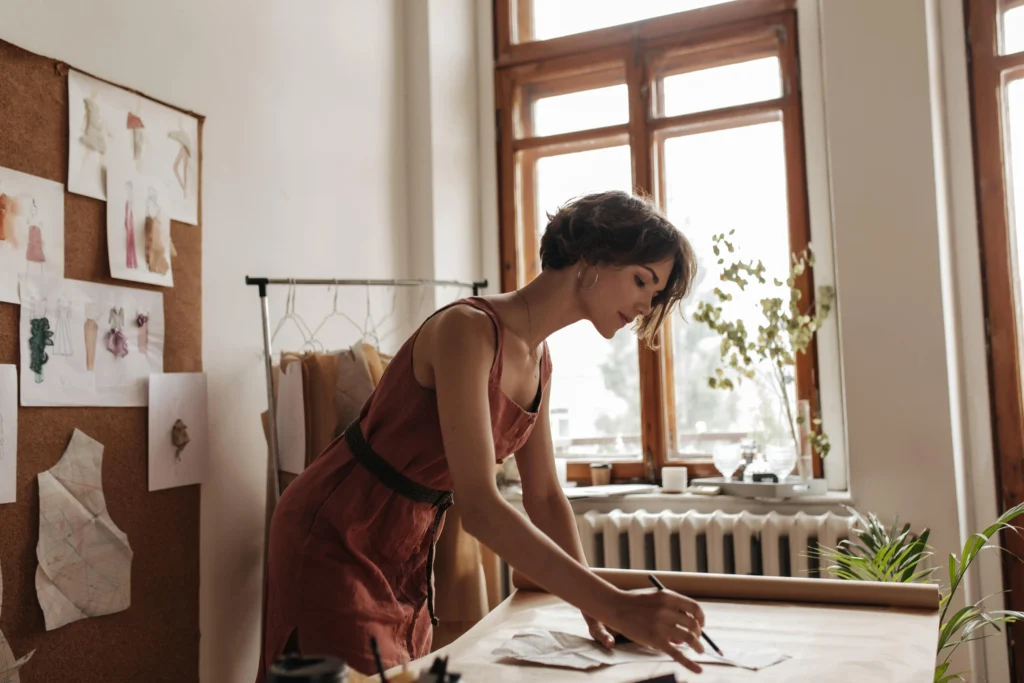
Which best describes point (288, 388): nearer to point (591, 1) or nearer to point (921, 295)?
point (921, 295)

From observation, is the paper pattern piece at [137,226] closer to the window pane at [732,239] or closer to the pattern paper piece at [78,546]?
the pattern paper piece at [78,546]

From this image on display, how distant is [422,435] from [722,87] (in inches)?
88.5

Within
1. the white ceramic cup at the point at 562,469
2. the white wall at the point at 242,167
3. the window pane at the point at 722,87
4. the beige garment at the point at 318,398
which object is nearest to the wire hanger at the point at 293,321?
the white wall at the point at 242,167

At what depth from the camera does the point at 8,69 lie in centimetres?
179

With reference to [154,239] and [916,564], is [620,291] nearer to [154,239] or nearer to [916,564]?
[154,239]

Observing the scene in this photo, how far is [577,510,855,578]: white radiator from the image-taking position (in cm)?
266

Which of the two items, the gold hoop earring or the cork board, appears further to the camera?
the cork board

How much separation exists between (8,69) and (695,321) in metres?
2.18

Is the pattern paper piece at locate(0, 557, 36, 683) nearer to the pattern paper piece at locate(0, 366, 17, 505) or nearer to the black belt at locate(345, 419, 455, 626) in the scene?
the pattern paper piece at locate(0, 366, 17, 505)

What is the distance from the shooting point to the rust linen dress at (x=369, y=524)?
1.40 metres

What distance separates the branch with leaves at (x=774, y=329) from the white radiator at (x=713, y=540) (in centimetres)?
27

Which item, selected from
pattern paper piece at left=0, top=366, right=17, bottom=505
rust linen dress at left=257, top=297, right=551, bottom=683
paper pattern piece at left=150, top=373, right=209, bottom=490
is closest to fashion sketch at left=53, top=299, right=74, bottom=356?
pattern paper piece at left=0, top=366, right=17, bottom=505

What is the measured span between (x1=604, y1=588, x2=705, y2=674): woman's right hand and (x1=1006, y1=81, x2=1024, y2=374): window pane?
2146 millimetres

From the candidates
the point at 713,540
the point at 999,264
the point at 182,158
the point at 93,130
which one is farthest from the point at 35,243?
the point at 999,264
